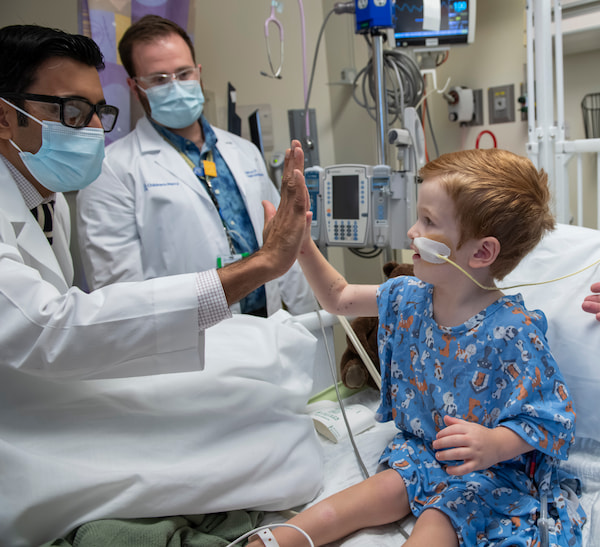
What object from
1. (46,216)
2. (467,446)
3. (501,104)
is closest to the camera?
(467,446)

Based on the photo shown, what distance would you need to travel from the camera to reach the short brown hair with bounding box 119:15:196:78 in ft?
6.56

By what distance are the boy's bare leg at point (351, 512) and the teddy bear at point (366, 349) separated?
1.84ft

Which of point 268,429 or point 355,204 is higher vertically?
point 355,204

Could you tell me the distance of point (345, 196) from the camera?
7.07 feet

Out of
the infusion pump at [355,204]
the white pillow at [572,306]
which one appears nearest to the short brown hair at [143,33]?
the infusion pump at [355,204]

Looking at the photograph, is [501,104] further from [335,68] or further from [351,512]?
[351,512]

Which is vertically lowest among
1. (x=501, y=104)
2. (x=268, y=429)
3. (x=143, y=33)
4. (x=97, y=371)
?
(x=268, y=429)

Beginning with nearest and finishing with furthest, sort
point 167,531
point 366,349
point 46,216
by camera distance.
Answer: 1. point 167,531
2. point 46,216
3. point 366,349

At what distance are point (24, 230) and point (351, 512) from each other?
3.16 ft

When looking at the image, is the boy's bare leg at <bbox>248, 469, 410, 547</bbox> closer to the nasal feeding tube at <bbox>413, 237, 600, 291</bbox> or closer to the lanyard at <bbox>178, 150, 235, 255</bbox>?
the nasal feeding tube at <bbox>413, 237, 600, 291</bbox>

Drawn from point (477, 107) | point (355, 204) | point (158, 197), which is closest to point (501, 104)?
point (477, 107)

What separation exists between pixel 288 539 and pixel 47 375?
1.89 feet

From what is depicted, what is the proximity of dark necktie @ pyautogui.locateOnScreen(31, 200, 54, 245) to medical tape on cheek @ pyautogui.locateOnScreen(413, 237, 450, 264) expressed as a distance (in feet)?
3.32

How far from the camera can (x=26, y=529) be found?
1.04 meters
